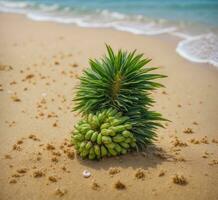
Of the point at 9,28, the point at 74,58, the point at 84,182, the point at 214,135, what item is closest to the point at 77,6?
the point at 9,28

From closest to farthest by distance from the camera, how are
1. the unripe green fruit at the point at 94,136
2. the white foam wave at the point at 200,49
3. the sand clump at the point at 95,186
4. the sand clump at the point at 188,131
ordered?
the sand clump at the point at 95,186
the unripe green fruit at the point at 94,136
the sand clump at the point at 188,131
the white foam wave at the point at 200,49

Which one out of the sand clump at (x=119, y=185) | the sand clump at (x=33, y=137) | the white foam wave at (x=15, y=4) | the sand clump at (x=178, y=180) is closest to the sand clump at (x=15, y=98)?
the sand clump at (x=33, y=137)

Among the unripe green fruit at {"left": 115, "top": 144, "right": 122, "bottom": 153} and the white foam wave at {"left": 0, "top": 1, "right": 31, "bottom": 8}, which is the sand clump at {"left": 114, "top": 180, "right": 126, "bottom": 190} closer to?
the unripe green fruit at {"left": 115, "top": 144, "right": 122, "bottom": 153}

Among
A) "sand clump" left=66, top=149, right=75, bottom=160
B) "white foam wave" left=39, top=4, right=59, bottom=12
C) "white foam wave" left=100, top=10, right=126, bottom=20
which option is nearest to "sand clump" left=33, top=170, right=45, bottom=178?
"sand clump" left=66, top=149, right=75, bottom=160

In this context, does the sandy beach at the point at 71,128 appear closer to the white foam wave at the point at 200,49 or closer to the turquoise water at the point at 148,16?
the white foam wave at the point at 200,49

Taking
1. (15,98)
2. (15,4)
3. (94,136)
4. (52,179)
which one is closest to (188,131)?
(94,136)

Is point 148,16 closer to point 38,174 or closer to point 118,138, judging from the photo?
point 118,138
